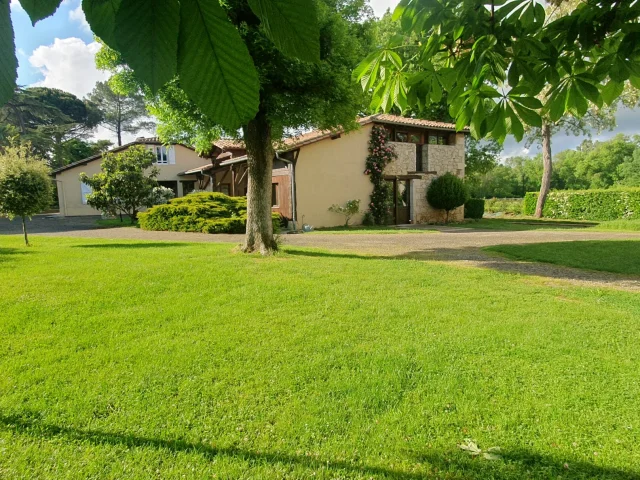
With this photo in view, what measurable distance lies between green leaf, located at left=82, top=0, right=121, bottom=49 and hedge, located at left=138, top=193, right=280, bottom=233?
50.4 ft

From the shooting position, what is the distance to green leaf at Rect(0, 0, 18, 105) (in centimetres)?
51

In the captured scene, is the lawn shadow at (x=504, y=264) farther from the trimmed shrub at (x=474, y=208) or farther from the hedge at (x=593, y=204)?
the hedge at (x=593, y=204)

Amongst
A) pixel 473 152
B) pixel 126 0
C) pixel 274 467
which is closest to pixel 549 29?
pixel 126 0

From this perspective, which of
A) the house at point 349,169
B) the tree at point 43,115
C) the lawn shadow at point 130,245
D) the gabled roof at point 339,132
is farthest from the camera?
the house at point 349,169

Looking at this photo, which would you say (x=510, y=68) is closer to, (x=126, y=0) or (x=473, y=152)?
(x=126, y=0)

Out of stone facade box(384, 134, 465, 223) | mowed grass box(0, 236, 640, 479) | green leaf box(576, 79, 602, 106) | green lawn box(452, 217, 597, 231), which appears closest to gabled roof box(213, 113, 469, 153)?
stone facade box(384, 134, 465, 223)

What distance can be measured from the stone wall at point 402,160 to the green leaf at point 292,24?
2148cm

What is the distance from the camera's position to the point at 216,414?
9.34 feet

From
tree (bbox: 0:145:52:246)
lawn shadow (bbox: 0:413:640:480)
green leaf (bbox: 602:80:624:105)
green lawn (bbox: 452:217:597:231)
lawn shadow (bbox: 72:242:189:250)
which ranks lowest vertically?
lawn shadow (bbox: 0:413:640:480)

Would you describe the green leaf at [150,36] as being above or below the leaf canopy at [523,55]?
below

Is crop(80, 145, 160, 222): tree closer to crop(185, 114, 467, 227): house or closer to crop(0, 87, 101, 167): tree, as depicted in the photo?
crop(185, 114, 467, 227): house

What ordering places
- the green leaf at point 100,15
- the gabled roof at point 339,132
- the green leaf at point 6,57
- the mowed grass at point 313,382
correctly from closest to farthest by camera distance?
the green leaf at point 6,57
the green leaf at point 100,15
the mowed grass at point 313,382
the gabled roof at point 339,132

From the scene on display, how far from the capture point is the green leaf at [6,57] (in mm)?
513

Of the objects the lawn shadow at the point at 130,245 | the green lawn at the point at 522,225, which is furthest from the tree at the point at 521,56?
the green lawn at the point at 522,225
